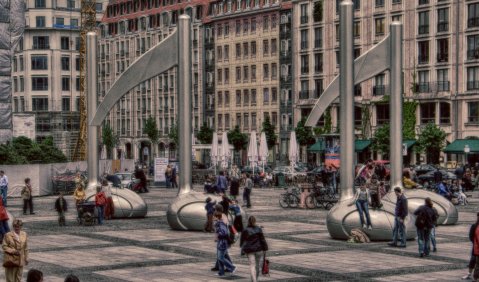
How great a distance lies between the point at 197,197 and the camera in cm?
3128

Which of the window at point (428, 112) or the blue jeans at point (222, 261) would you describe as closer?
the blue jeans at point (222, 261)

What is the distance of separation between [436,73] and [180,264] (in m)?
67.3

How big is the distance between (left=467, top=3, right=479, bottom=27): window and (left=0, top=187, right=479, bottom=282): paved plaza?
51.7 meters

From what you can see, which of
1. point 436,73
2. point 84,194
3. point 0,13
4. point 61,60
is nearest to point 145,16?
point 61,60

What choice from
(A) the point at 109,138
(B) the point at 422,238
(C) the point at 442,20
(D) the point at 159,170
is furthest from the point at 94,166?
(A) the point at 109,138

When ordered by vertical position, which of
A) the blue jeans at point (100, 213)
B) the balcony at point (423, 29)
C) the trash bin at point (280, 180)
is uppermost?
the balcony at point (423, 29)

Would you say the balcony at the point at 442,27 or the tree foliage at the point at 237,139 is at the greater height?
the balcony at the point at 442,27

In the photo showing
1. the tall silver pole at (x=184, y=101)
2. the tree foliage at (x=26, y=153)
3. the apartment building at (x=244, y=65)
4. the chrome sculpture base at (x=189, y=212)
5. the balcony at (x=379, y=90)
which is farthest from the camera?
the apartment building at (x=244, y=65)

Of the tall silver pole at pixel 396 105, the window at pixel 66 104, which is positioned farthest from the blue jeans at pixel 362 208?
the window at pixel 66 104

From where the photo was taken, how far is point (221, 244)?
2153cm

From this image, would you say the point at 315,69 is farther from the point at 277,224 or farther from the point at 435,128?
the point at 277,224

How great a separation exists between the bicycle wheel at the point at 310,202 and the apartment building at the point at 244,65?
210 ft

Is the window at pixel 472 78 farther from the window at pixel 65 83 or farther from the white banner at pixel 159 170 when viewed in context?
the window at pixel 65 83

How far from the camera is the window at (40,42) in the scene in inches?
5384
